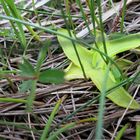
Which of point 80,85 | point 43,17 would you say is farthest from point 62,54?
point 43,17

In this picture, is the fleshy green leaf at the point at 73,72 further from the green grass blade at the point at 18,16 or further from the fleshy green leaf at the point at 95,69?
the green grass blade at the point at 18,16

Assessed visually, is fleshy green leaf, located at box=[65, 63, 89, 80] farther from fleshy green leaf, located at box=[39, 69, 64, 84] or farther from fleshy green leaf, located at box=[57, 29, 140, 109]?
fleshy green leaf, located at box=[39, 69, 64, 84]

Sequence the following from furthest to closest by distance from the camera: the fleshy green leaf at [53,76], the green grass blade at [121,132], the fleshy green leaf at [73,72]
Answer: the fleshy green leaf at [73,72] → the green grass blade at [121,132] → the fleshy green leaf at [53,76]

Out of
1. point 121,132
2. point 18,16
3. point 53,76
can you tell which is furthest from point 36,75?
point 18,16

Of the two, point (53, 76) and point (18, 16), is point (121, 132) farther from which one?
point (18, 16)

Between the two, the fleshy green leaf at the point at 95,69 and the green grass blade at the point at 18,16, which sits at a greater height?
the green grass blade at the point at 18,16

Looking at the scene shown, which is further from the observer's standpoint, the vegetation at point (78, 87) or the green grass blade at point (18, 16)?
the green grass blade at point (18, 16)

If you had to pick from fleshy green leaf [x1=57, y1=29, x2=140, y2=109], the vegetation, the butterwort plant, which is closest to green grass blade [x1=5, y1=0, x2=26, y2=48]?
the vegetation

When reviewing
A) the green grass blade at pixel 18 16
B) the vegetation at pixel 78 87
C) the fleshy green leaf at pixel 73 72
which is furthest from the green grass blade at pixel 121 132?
the green grass blade at pixel 18 16
